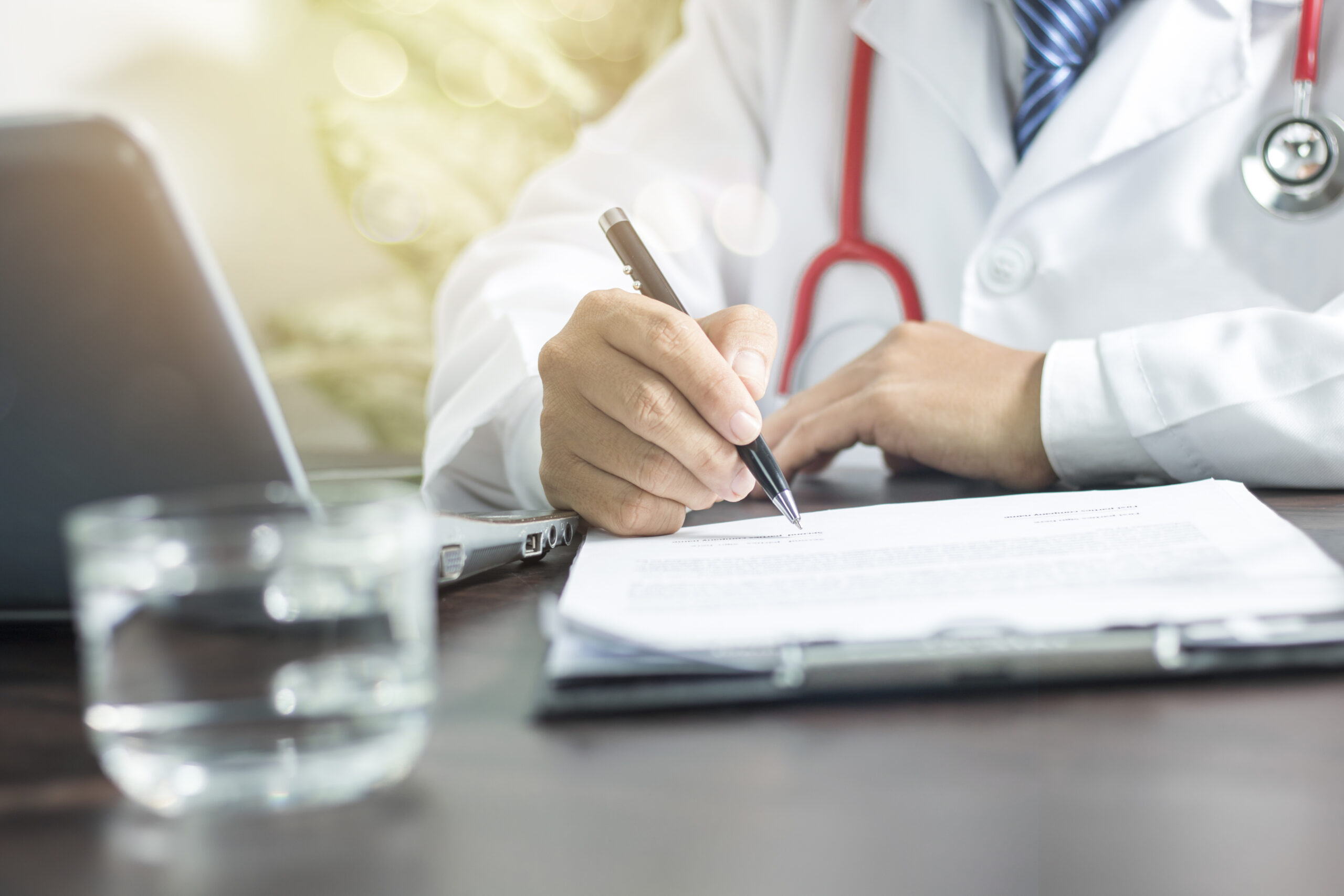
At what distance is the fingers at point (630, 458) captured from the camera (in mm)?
492

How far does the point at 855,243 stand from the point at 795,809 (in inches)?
33.2

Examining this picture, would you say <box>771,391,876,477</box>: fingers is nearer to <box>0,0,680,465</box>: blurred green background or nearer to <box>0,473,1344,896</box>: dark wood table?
<box>0,473,1344,896</box>: dark wood table

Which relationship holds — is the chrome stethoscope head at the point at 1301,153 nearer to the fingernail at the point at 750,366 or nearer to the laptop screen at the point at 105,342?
the fingernail at the point at 750,366

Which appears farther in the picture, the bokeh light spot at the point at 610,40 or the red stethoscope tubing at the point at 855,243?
the bokeh light spot at the point at 610,40

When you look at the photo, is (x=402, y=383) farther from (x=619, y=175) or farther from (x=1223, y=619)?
(x=1223, y=619)

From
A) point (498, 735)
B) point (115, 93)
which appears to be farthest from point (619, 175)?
point (115, 93)

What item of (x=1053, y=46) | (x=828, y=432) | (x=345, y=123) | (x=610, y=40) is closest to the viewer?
(x=828, y=432)

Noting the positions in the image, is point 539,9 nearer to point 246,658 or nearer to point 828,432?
point 828,432

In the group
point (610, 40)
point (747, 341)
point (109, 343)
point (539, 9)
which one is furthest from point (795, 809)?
point (539, 9)

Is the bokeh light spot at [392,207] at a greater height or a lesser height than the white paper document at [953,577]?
greater

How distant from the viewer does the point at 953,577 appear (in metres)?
0.31

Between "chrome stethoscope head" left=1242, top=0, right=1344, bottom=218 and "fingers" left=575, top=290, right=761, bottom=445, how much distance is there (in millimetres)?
536

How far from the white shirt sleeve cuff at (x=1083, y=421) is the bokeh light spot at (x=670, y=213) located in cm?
49

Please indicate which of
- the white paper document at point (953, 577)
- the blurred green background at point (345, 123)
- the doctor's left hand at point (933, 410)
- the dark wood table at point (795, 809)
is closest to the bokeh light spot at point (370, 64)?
the blurred green background at point (345, 123)
